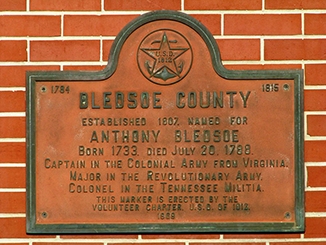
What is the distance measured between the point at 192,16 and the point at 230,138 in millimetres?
597

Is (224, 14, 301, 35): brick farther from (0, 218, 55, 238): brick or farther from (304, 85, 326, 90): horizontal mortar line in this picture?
(0, 218, 55, 238): brick

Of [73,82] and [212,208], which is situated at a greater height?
[73,82]

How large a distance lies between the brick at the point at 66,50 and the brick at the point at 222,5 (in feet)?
1.55

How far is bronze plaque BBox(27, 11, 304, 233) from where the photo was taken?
3062mm

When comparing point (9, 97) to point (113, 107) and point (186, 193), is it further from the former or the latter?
point (186, 193)

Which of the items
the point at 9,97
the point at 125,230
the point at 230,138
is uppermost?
the point at 9,97

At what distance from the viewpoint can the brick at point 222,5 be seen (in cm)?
311

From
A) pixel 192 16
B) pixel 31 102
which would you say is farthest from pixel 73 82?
pixel 192 16

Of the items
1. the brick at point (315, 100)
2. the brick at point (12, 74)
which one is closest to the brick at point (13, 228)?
the brick at point (12, 74)

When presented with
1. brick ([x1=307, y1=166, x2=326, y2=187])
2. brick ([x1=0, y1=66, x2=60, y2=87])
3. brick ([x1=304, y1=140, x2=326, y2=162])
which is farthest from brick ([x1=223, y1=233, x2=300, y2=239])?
brick ([x1=0, y1=66, x2=60, y2=87])

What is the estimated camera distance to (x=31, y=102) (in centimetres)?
309

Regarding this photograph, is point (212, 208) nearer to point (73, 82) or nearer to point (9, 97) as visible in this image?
point (73, 82)

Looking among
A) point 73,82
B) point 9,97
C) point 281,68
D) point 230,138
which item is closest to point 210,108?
point 230,138

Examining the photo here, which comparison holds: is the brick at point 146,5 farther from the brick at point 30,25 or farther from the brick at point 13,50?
the brick at point 13,50
